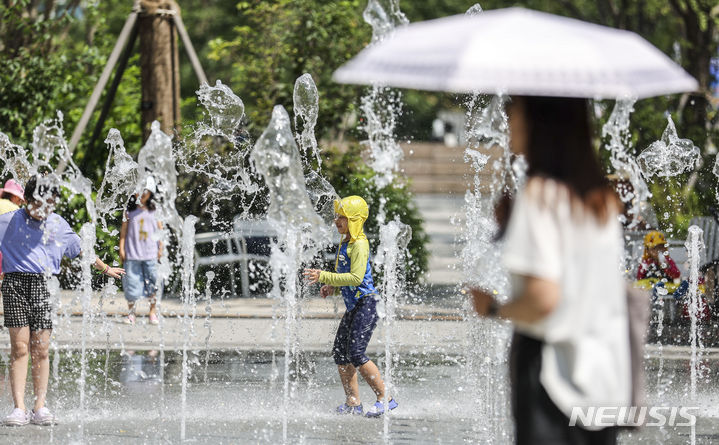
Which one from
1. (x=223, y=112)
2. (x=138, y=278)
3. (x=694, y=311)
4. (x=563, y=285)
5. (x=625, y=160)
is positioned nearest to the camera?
(x=563, y=285)

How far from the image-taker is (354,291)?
20.5 ft

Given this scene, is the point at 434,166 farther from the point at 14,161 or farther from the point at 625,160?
the point at 14,161

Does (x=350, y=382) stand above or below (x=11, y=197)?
below

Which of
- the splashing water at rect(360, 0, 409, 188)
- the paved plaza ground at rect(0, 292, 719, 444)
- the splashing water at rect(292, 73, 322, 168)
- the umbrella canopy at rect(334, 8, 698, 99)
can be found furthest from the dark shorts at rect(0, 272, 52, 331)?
the splashing water at rect(360, 0, 409, 188)

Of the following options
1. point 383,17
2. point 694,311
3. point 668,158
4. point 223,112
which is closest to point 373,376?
point 694,311

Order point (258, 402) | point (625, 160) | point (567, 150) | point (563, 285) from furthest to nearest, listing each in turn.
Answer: point (625, 160) → point (258, 402) → point (567, 150) → point (563, 285)

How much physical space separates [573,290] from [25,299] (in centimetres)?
399

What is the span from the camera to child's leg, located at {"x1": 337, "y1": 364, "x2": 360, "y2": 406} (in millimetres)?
6332

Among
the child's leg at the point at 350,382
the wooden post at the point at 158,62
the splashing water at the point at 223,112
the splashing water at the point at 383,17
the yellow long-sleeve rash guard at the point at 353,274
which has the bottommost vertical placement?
the child's leg at the point at 350,382

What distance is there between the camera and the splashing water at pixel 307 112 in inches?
443

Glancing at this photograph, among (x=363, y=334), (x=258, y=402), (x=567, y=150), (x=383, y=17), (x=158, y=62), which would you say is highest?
(x=383, y=17)

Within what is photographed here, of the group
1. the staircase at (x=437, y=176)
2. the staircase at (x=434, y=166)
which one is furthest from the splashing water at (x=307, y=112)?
the staircase at (x=434, y=166)

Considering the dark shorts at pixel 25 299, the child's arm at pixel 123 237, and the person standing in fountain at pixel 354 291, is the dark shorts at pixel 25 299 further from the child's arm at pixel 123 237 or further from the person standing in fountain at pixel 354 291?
the child's arm at pixel 123 237

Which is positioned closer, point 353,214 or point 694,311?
point 353,214
